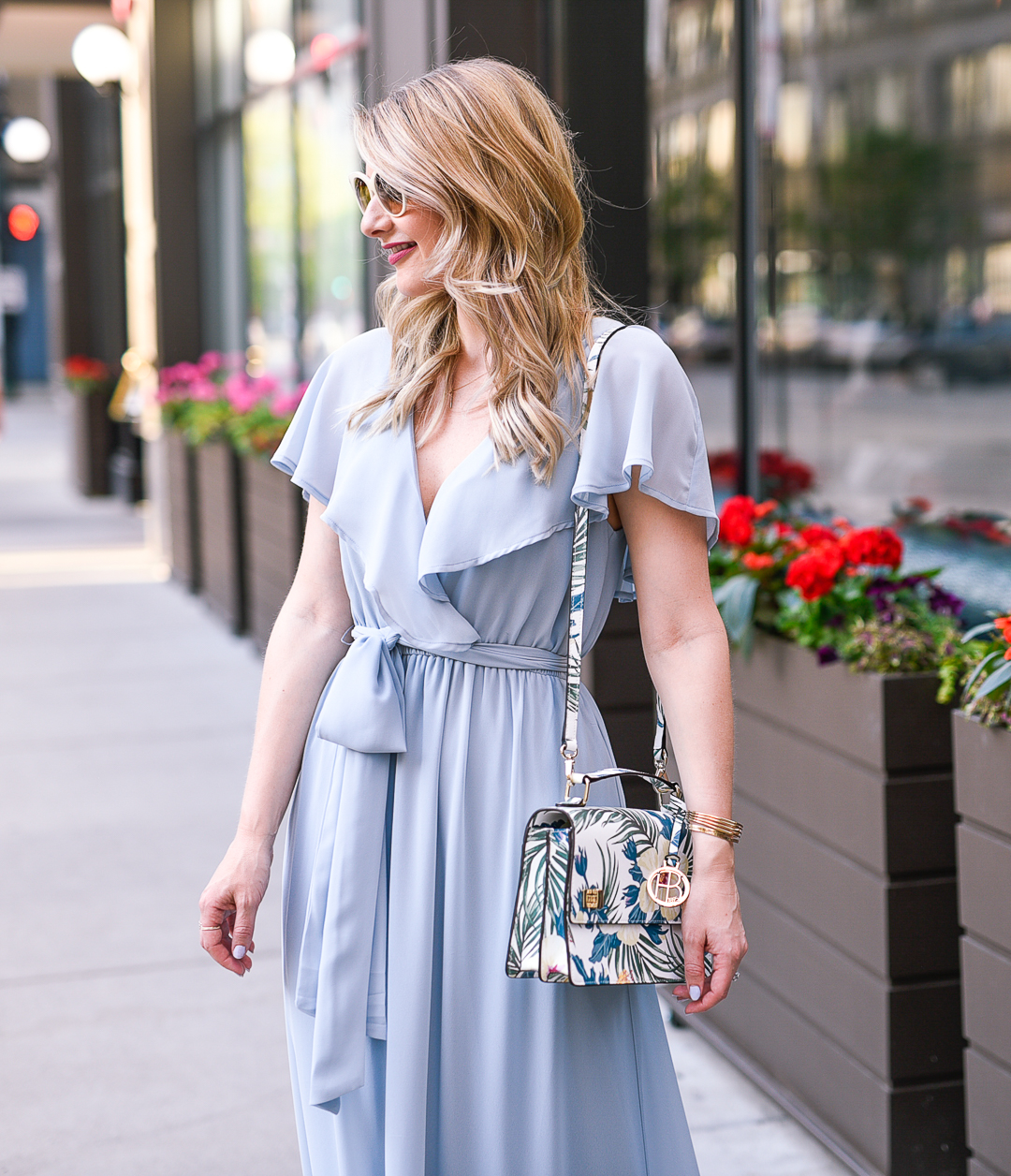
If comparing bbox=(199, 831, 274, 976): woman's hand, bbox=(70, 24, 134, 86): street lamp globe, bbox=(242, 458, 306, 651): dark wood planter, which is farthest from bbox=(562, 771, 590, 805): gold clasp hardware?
bbox=(70, 24, 134, 86): street lamp globe

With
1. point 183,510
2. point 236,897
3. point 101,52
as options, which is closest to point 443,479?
point 236,897

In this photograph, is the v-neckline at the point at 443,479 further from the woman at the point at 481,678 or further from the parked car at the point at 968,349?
the parked car at the point at 968,349

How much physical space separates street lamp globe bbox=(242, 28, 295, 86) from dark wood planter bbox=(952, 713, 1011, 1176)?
8209 millimetres

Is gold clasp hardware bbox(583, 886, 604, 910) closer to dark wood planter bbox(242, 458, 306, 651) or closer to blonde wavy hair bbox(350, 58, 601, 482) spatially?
blonde wavy hair bbox(350, 58, 601, 482)

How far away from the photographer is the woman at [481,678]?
5.65 ft

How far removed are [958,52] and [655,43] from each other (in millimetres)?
7580

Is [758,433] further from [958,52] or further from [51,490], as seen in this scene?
[51,490]

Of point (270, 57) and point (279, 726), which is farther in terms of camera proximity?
point (270, 57)

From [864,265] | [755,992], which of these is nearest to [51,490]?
[864,265]

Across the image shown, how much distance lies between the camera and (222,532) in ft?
30.8

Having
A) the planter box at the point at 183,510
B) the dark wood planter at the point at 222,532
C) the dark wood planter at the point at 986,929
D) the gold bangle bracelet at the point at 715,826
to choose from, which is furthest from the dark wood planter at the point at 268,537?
the gold bangle bracelet at the point at 715,826

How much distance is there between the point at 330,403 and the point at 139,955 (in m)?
2.63

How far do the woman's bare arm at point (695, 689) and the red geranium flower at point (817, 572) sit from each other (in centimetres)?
119

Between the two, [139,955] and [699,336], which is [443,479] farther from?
[699,336]
